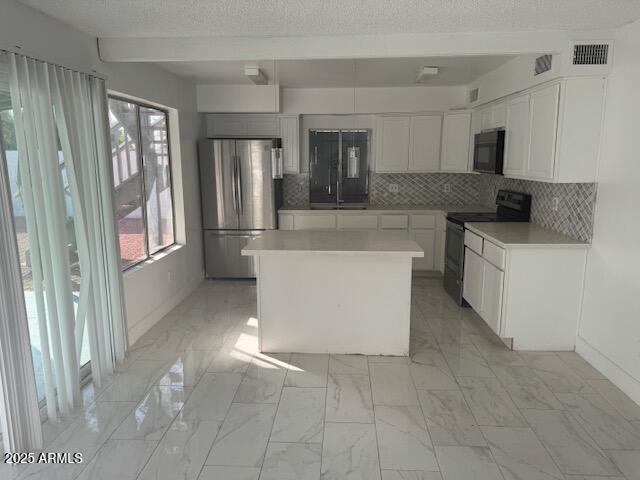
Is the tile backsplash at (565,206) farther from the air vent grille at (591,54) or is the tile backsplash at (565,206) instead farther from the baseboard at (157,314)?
the baseboard at (157,314)

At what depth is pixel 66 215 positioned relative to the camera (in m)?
2.83

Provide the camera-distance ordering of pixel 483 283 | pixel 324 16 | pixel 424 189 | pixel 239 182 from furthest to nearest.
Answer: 1. pixel 424 189
2. pixel 239 182
3. pixel 483 283
4. pixel 324 16

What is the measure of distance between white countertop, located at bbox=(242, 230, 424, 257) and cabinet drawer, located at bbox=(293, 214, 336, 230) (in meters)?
1.71

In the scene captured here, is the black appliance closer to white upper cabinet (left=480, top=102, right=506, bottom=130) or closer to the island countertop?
the island countertop

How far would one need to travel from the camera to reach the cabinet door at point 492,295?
3805 mm

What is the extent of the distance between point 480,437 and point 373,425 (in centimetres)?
60

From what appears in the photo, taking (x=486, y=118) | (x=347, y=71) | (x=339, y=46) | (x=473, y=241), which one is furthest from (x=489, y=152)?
(x=339, y=46)

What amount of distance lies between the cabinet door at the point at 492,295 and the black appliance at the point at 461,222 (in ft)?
2.15

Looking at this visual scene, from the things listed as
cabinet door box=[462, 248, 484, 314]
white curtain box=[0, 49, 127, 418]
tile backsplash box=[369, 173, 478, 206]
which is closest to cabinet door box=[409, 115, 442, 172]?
tile backsplash box=[369, 173, 478, 206]

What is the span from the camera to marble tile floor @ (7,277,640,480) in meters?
2.37

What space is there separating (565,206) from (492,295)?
0.98 m

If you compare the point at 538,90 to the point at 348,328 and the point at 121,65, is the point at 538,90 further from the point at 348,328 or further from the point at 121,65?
the point at 121,65

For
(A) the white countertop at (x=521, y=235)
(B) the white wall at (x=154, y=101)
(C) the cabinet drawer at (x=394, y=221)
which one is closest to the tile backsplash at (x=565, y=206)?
(A) the white countertop at (x=521, y=235)

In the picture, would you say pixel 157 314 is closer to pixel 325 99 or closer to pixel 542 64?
pixel 325 99
